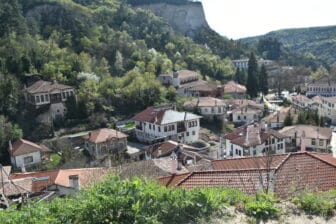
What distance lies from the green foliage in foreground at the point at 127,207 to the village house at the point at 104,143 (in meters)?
25.3

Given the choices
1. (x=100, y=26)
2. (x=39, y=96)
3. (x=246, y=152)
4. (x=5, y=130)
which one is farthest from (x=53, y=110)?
(x=100, y=26)

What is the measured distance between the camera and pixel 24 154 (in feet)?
98.7

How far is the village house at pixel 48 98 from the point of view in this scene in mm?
38781

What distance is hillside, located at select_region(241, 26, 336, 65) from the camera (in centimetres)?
14188

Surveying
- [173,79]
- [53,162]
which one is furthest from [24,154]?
[173,79]

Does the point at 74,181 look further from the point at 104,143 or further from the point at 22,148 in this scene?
the point at 104,143

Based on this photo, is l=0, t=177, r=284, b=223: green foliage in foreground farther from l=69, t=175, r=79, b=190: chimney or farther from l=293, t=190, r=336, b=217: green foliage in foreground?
l=69, t=175, r=79, b=190: chimney

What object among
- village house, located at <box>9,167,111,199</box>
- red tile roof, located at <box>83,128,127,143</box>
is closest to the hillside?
red tile roof, located at <box>83,128,127,143</box>

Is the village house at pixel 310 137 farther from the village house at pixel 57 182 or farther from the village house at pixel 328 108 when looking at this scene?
the village house at pixel 57 182

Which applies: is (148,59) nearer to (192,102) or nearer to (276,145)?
(192,102)

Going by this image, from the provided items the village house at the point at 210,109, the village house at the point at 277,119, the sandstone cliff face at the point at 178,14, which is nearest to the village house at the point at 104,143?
the village house at the point at 210,109

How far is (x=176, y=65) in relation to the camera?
62.2m

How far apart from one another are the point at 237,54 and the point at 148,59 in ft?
142

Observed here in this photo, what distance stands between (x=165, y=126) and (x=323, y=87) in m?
35.2
